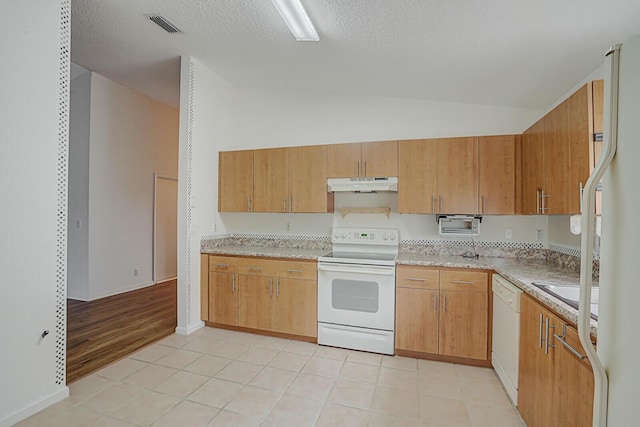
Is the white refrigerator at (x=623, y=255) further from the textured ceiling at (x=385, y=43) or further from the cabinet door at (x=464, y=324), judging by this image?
the cabinet door at (x=464, y=324)

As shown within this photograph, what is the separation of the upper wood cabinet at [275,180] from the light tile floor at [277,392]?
1.53 m

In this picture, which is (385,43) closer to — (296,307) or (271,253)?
(271,253)

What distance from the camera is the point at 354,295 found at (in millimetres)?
2926

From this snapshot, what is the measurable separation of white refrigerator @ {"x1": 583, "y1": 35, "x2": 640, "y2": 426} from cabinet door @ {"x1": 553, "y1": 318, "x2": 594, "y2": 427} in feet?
1.33

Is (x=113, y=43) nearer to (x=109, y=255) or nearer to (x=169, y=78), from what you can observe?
(x=169, y=78)

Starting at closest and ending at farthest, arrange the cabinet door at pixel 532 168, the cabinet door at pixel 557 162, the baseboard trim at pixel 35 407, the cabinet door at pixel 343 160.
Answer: the baseboard trim at pixel 35 407 < the cabinet door at pixel 557 162 < the cabinet door at pixel 532 168 < the cabinet door at pixel 343 160

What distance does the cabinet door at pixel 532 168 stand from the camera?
2.35 meters

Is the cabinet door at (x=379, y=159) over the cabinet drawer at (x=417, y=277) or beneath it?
over

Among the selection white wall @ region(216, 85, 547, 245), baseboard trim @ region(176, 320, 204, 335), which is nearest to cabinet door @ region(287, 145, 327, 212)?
white wall @ region(216, 85, 547, 245)

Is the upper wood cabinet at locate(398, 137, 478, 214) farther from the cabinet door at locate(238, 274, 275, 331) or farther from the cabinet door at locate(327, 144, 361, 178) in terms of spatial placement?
the cabinet door at locate(238, 274, 275, 331)

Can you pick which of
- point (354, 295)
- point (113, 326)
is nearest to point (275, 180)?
point (354, 295)

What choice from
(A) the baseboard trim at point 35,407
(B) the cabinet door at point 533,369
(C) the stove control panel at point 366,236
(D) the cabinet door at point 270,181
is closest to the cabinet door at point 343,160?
(D) the cabinet door at point 270,181

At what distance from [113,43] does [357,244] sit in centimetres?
326

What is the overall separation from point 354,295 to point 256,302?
3.49 feet
